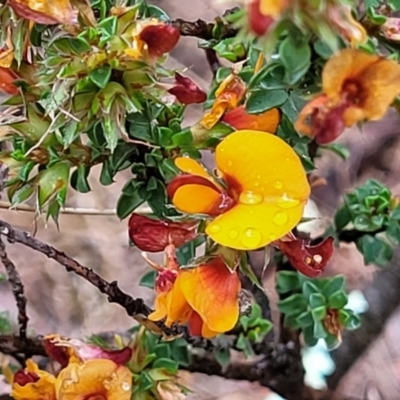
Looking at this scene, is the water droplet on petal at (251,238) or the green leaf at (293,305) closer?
the water droplet on petal at (251,238)

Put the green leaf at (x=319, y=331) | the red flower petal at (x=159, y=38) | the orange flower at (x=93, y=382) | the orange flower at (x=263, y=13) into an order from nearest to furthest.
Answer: the orange flower at (x=263, y=13)
the red flower petal at (x=159, y=38)
the orange flower at (x=93, y=382)
the green leaf at (x=319, y=331)

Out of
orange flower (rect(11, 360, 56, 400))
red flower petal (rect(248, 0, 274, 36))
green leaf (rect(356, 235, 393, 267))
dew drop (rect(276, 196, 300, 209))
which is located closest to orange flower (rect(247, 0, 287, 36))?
red flower petal (rect(248, 0, 274, 36))

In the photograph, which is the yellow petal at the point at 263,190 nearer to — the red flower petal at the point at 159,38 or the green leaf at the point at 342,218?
the red flower petal at the point at 159,38

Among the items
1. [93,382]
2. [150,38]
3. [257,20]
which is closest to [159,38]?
[150,38]

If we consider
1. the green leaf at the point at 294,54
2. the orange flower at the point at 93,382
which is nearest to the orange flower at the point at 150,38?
the green leaf at the point at 294,54

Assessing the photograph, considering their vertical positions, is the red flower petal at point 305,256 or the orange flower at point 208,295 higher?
the red flower petal at point 305,256

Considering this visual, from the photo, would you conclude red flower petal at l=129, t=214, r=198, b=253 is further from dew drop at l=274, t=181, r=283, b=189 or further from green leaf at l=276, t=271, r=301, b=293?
green leaf at l=276, t=271, r=301, b=293

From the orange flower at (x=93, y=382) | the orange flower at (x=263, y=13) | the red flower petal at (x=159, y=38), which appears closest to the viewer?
the orange flower at (x=263, y=13)
